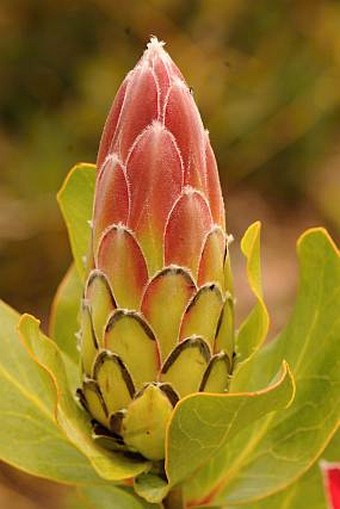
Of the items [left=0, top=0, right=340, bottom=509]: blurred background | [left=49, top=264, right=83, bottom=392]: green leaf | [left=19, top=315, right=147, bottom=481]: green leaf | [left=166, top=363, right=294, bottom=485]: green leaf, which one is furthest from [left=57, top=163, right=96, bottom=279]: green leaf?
[left=0, top=0, right=340, bottom=509]: blurred background

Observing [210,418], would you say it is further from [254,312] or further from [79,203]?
[79,203]

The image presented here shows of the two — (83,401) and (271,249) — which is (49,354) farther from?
(271,249)

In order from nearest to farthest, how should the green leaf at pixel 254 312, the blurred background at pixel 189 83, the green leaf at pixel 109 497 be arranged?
1. the green leaf at pixel 254 312
2. the green leaf at pixel 109 497
3. the blurred background at pixel 189 83

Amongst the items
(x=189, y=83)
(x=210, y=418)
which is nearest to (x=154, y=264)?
(x=210, y=418)

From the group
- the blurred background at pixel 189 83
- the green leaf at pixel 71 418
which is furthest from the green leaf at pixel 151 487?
the blurred background at pixel 189 83

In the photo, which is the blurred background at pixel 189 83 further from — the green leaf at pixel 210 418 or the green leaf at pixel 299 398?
the green leaf at pixel 210 418
